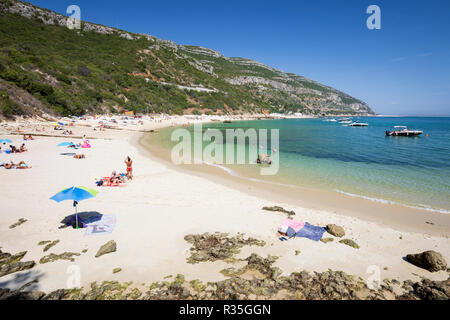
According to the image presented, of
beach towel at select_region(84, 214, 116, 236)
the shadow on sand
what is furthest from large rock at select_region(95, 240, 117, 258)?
the shadow on sand

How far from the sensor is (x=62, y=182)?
478 inches

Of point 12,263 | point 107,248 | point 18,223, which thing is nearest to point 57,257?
point 12,263

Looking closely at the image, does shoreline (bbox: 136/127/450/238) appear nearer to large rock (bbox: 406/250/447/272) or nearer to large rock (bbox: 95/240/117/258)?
large rock (bbox: 406/250/447/272)

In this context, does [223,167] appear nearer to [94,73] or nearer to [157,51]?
[94,73]

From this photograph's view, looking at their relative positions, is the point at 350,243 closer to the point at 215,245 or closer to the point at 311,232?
the point at 311,232

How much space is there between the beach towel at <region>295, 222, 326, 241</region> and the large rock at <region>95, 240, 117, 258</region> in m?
6.20

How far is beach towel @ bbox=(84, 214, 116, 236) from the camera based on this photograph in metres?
7.36

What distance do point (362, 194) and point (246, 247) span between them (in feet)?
32.9

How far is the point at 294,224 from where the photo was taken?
8273mm

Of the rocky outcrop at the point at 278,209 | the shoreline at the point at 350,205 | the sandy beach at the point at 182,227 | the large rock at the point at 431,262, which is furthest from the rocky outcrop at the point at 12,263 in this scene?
the large rock at the point at 431,262

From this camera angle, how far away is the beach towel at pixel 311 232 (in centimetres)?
763

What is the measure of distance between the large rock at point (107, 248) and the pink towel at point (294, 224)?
603cm
